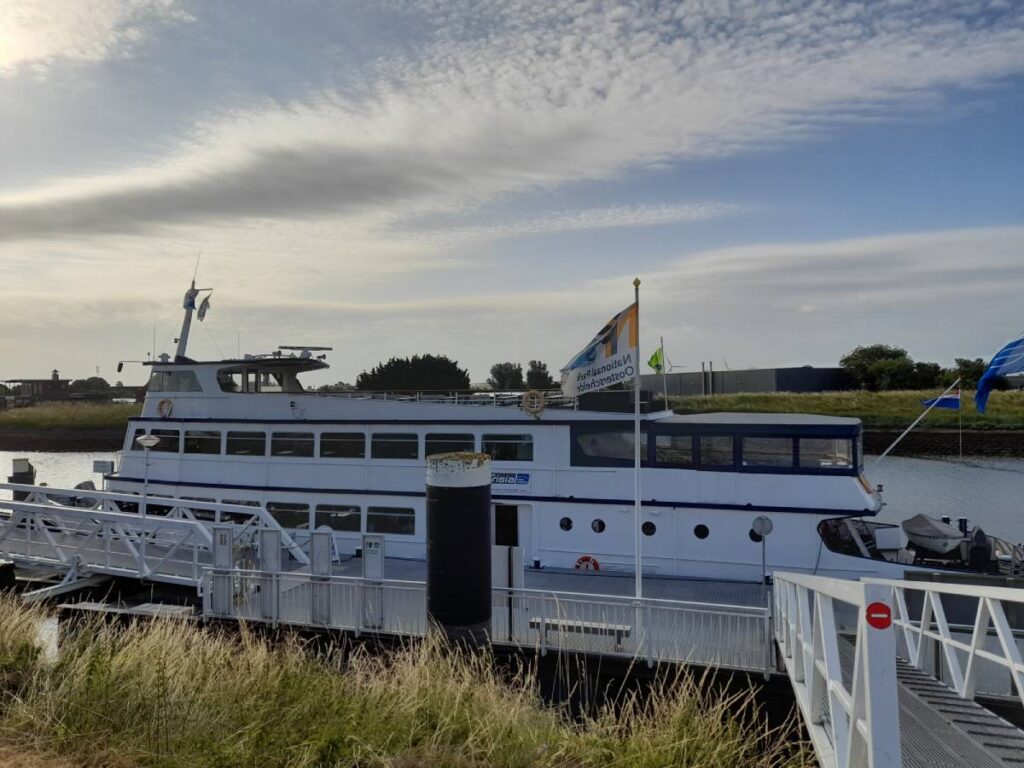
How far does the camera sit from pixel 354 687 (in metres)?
7.99

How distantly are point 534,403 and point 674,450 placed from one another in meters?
2.99

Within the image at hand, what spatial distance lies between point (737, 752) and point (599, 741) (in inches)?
43.5

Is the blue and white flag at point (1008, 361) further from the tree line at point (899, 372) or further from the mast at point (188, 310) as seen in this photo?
the tree line at point (899, 372)

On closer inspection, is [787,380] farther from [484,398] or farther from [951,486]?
[484,398]

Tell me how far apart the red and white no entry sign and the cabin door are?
12.3m

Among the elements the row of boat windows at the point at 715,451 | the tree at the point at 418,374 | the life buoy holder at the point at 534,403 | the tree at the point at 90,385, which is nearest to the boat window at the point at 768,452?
the row of boat windows at the point at 715,451

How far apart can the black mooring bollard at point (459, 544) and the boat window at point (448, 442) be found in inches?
262

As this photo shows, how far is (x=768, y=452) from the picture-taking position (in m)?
14.3

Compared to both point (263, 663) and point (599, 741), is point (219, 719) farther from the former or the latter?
point (599, 741)

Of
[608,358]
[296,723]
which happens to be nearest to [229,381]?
[608,358]

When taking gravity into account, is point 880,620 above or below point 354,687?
above

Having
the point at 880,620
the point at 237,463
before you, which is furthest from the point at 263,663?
the point at 237,463

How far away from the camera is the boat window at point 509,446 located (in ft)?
52.0

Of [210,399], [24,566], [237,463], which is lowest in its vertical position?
[24,566]
